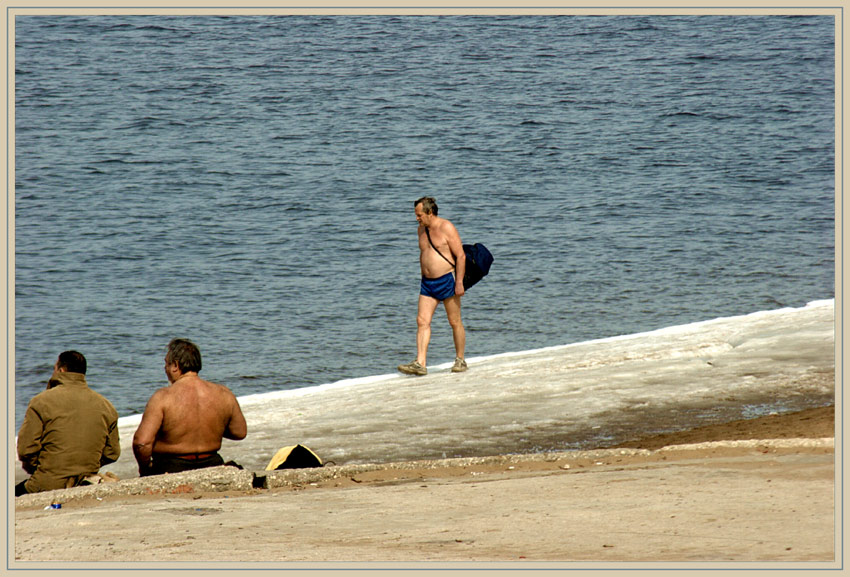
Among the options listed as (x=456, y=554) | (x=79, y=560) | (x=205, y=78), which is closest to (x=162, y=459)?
(x=79, y=560)

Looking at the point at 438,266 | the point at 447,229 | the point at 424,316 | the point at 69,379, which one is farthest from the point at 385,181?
the point at 69,379

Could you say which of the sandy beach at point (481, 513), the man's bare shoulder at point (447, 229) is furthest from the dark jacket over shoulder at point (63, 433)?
the man's bare shoulder at point (447, 229)

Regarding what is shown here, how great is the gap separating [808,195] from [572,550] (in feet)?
66.7

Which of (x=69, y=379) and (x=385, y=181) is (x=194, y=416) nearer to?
(x=69, y=379)

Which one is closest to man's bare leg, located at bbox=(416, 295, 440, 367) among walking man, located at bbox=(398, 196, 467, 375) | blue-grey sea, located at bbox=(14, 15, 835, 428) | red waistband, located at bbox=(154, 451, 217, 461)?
walking man, located at bbox=(398, 196, 467, 375)

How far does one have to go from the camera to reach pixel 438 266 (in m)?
9.91

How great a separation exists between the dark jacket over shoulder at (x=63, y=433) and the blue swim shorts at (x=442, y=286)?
160 inches

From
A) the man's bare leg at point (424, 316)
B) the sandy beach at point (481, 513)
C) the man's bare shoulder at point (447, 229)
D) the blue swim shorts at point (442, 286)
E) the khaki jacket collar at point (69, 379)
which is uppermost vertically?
the man's bare shoulder at point (447, 229)

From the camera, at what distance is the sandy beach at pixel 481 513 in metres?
4.56

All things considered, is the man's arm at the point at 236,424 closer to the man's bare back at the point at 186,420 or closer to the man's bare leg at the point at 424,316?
the man's bare back at the point at 186,420

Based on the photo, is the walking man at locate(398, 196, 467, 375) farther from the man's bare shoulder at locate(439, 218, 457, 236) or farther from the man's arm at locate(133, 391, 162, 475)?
the man's arm at locate(133, 391, 162, 475)

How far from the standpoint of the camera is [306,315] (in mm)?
14797

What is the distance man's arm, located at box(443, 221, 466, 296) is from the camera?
975cm

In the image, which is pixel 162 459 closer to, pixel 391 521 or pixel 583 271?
pixel 391 521
